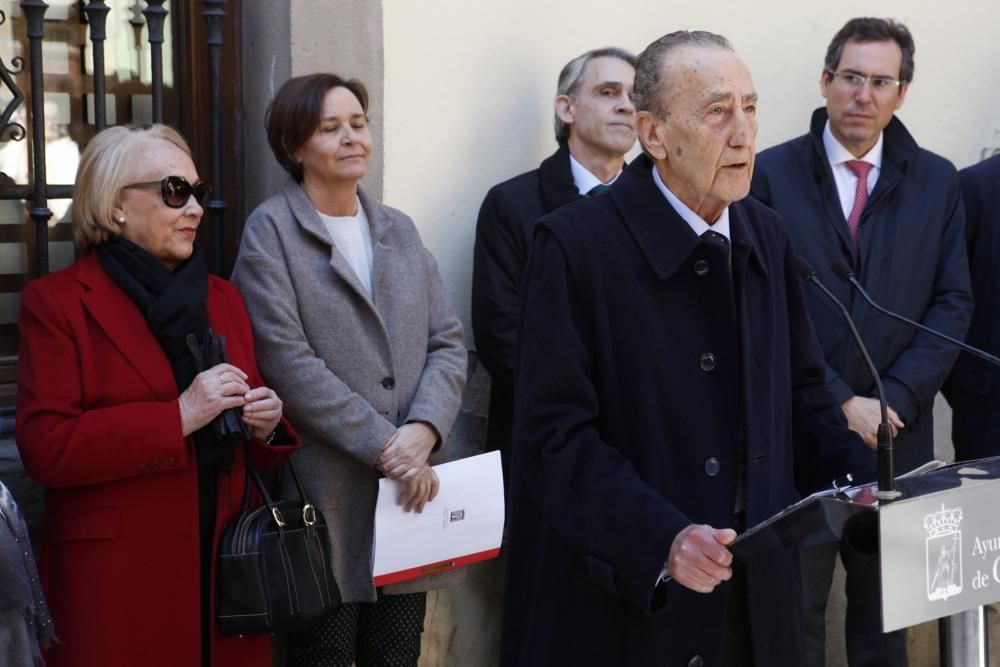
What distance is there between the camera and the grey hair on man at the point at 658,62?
275 centimetres

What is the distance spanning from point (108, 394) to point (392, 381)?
0.82 m

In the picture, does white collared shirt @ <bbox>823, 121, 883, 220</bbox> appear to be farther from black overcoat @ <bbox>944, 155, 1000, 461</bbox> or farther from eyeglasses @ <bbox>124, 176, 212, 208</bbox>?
eyeglasses @ <bbox>124, 176, 212, 208</bbox>

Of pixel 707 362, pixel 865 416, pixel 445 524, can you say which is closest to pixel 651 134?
pixel 707 362

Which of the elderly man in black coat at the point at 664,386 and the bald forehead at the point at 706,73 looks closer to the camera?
the elderly man in black coat at the point at 664,386

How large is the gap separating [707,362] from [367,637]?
171 cm

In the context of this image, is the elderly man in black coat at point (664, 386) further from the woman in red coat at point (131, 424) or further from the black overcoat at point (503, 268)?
the black overcoat at point (503, 268)

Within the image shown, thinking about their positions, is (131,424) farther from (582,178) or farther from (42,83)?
(582,178)

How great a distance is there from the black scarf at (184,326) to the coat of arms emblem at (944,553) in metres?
1.84

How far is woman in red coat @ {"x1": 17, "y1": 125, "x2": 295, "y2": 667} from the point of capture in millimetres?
3328

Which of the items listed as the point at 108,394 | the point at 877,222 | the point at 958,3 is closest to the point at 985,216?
the point at 877,222

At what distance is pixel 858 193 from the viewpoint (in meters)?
4.72

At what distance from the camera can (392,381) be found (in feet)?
12.8

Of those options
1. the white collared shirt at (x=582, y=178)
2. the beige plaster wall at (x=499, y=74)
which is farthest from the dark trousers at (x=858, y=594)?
the beige plaster wall at (x=499, y=74)

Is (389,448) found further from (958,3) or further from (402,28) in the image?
(958,3)
